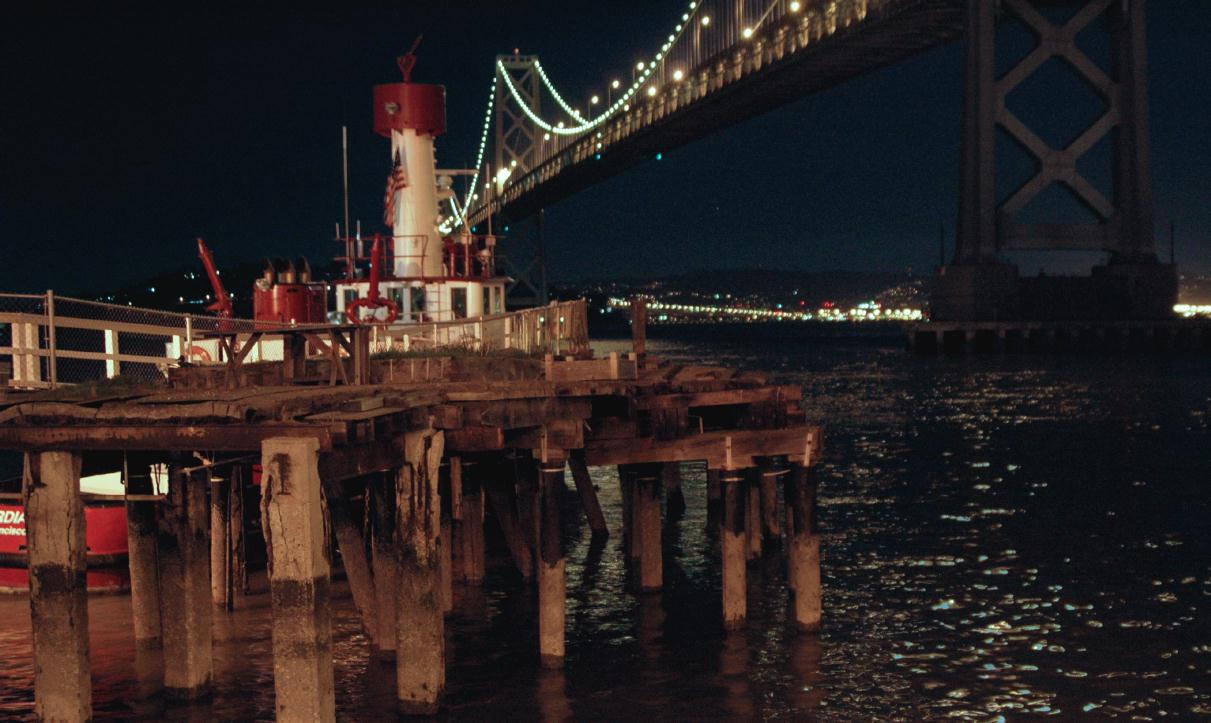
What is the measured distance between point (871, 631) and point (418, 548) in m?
6.92

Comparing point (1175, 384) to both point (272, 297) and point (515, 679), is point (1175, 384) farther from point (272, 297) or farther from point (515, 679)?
point (515, 679)

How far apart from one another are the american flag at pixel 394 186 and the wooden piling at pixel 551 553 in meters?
16.6

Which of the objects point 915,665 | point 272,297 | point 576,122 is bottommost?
point 915,665

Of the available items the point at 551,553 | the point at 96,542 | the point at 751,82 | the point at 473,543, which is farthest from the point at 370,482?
the point at 751,82

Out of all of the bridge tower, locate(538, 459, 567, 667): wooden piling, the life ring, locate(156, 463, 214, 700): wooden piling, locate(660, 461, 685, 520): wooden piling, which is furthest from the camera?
the bridge tower

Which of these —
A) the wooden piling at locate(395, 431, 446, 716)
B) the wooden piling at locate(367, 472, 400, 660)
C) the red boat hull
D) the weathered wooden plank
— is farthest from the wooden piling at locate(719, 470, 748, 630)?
the red boat hull

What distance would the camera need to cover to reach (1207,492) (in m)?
31.8

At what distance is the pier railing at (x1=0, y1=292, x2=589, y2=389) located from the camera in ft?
53.9

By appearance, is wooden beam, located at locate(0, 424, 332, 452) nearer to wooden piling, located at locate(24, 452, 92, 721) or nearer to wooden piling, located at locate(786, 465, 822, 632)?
wooden piling, located at locate(24, 452, 92, 721)

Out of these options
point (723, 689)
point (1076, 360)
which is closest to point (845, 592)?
point (723, 689)

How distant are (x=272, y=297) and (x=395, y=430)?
12.4 metres

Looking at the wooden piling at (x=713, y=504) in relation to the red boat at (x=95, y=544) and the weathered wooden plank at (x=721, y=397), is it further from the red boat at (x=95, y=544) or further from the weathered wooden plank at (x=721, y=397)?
the red boat at (x=95, y=544)

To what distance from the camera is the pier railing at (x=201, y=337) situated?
53.9ft

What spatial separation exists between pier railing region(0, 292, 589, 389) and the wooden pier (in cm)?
119
